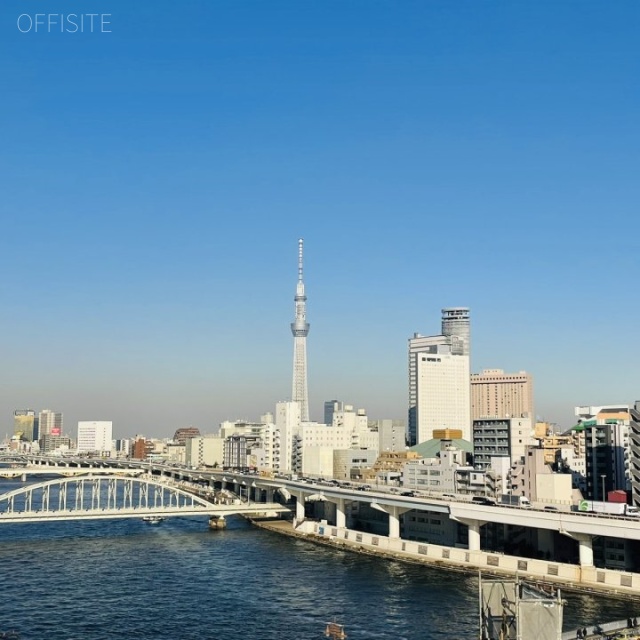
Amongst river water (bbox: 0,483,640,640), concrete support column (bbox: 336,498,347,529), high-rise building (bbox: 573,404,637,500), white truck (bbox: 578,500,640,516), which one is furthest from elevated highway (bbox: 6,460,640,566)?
high-rise building (bbox: 573,404,637,500)

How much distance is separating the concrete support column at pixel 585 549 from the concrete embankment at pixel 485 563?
114 cm

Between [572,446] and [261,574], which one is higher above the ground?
[572,446]

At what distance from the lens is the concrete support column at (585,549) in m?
61.9

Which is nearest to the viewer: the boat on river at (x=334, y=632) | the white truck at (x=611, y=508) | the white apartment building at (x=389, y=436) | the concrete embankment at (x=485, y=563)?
the boat on river at (x=334, y=632)

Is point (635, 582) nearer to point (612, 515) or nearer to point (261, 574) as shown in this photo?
point (612, 515)

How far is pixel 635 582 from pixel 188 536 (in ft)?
171

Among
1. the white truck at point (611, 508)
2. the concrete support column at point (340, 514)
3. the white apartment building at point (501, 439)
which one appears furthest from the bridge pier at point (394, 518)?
the white apartment building at point (501, 439)

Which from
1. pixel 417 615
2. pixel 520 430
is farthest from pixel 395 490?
pixel 417 615

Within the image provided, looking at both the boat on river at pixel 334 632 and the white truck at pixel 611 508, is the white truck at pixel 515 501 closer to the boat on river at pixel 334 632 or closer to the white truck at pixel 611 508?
the white truck at pixel 611 508

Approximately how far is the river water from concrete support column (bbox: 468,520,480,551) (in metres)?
6.01

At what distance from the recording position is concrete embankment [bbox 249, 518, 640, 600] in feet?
192

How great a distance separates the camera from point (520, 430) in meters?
107

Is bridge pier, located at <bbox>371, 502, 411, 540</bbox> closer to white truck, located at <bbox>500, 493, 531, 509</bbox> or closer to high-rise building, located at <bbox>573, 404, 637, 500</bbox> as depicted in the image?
white truck, located at <bbox>500, 493, 531, 509</bbox>

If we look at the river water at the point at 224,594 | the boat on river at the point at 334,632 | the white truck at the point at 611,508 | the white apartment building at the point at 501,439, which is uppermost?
the white apartment building at the point at 501,439
